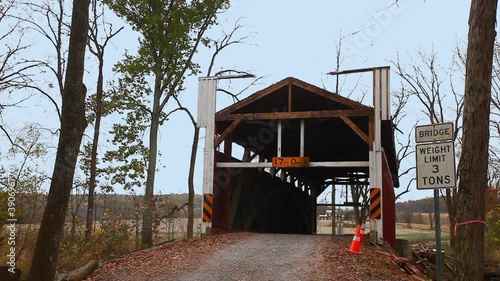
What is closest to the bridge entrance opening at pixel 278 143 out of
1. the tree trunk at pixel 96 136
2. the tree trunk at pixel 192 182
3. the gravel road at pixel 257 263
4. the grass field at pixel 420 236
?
the gravel road at pixel 257 263

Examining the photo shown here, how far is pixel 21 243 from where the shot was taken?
16.0 m

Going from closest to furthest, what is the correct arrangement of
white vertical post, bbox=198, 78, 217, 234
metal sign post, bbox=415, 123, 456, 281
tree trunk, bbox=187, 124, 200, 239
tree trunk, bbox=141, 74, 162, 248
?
metal sign post, bbox=415, 123, 456, 281 → white vertical post, bbox=198, 78, 217, 234 → tree trunk, bbox=141, 74, 162, 248 → tree trunk, bbox=187, 124, 200, 239

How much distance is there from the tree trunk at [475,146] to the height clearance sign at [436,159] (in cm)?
64

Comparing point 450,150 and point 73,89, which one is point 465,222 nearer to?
point 450,150

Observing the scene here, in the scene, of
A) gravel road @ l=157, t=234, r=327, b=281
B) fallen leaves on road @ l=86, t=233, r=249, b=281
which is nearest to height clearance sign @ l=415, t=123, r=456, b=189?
gravel road @ l=157, t=234, r=327, b=281

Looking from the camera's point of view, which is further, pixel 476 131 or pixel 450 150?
pixel 476 131

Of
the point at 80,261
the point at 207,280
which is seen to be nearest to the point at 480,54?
the point at 207,280

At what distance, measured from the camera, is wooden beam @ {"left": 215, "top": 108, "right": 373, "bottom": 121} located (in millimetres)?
13305

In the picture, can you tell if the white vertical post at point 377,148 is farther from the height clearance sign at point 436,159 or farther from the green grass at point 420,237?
the green grass at point 420,237

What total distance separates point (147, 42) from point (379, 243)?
53.2 ft

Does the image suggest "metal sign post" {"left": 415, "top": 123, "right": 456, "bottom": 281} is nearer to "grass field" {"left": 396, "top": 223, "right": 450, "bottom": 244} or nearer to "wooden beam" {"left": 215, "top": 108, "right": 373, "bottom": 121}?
"wooden beam" {"left": 215, "top": 108, "right": 373, "bottom": 121}

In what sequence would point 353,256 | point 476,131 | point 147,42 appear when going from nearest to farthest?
point 476,131, point 353,256, point 147,42

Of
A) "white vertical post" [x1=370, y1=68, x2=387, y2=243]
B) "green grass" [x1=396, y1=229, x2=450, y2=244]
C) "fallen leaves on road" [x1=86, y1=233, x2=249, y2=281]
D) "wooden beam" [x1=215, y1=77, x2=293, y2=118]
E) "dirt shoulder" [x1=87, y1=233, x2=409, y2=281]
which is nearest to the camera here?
"dirt shoulder" [x1=87, y1=233, x2=409, y2=281]

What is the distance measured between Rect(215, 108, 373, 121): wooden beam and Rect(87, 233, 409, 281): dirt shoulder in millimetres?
3617
